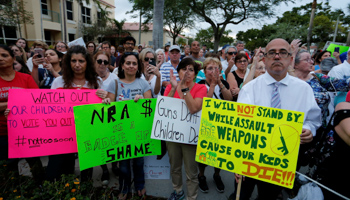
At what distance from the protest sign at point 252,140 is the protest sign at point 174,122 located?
0.49 metres

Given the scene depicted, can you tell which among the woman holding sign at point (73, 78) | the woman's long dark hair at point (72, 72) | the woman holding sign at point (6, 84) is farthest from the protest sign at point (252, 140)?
Answer: the woman holding sign at point (6, 84)

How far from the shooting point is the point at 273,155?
179 cm

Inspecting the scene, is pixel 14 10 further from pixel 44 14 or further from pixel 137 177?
pixel 137 177

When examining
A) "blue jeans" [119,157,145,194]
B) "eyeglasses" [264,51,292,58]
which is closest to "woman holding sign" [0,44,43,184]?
"blue jeans" [119,157,145,194]

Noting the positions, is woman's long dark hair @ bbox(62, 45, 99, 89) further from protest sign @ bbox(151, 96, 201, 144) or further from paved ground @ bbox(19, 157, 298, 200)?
paved ground @ bbox(19, 157, 298, 200)

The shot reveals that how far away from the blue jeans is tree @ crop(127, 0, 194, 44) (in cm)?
1916

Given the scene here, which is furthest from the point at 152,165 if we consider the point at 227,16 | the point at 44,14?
the point at 44,14

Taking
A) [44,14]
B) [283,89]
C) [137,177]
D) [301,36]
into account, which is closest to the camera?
[283,89]

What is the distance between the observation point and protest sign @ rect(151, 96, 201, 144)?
2520 mm

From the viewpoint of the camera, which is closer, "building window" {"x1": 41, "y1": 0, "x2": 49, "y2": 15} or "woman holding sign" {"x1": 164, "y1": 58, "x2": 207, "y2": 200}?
"woman holding sign" {"x1": 164, "y1": 58, "x2": 207, "y2": 200}

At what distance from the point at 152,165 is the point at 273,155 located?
6.07 ft

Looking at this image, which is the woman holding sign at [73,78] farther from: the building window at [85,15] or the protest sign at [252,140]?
the building window at [85,15]

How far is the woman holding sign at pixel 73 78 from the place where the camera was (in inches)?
100

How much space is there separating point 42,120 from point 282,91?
2.92 meters
